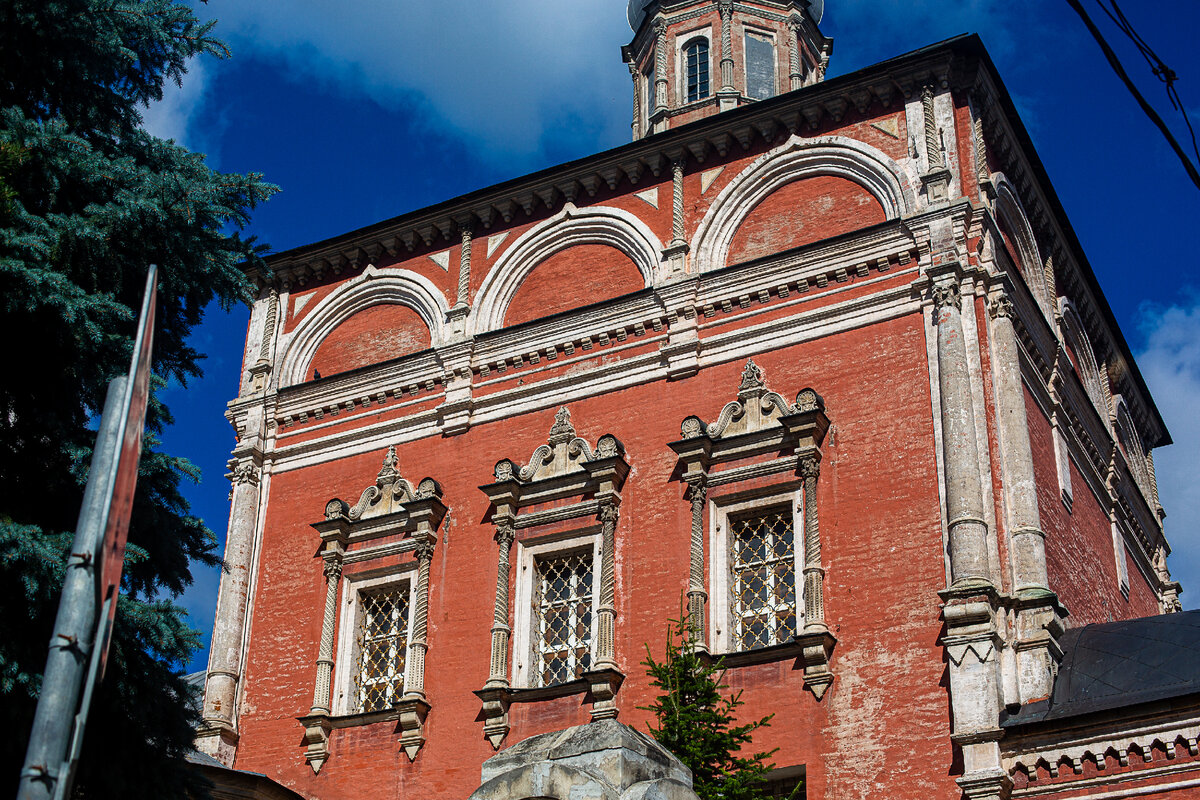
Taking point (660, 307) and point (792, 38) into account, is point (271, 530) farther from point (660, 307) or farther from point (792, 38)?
point (792, 38)

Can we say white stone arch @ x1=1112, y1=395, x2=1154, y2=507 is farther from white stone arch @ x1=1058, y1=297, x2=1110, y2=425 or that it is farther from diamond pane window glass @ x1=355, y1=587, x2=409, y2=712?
diamond pane window glass @ x1=355, y1=587, x2=409, y2=712

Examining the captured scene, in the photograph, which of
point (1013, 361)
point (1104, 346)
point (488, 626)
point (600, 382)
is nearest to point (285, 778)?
point (488, 626)

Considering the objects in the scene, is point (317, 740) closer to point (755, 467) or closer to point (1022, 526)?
point (755, 467)

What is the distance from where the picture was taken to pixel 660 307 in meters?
18.6

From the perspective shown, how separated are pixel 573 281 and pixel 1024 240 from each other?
625cm

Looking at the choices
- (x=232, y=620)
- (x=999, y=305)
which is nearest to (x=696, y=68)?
(x=999, y=305)

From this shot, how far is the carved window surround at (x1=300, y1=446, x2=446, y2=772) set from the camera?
1769cm

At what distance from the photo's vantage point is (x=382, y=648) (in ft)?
61.3

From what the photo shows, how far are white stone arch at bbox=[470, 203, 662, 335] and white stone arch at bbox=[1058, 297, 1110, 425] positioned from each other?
649 cm

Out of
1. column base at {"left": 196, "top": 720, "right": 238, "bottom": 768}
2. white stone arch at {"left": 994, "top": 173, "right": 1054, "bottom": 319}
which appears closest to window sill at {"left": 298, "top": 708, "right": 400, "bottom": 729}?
column base at {"left": 196, "top": 720, "right": 238, "bottom": 768}

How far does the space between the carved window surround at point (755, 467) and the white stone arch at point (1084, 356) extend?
5519mm

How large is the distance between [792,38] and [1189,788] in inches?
588

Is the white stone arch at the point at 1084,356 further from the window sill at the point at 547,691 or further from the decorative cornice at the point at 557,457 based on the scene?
the window sill at the point at 547,691

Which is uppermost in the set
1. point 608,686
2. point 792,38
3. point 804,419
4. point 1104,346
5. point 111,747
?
point 792,38
